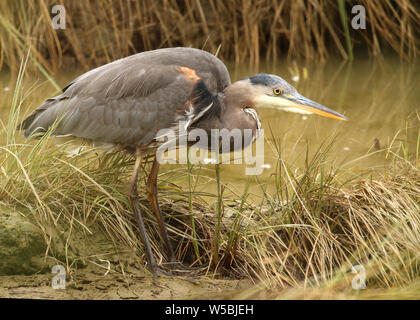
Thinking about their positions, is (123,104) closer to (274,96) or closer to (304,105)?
(274,96)

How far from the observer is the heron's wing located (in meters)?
3.93

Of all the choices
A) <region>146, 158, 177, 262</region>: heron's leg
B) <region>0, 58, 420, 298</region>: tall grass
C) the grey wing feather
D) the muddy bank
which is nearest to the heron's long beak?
<region>0, 58, 420, 298</region>: tall grass

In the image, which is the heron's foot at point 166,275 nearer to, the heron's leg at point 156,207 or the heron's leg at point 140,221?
the heron's leg at point 140,221

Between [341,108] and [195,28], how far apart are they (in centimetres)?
228

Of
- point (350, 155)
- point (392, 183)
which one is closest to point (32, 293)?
point (392, 183)

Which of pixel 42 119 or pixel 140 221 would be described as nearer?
pixel 140 221

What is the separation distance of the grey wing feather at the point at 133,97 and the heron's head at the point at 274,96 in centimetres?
20

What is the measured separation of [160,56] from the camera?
4027 mm

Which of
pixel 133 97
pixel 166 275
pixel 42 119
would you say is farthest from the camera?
pixel 42 119

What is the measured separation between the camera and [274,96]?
12.9 feet

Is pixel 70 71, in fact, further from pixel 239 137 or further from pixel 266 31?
pixel 239 137

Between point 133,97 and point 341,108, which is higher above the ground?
point 133,97

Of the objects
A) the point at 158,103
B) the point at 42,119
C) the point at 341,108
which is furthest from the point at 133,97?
the point at 341,108

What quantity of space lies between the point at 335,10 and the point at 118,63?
483 centimetres
